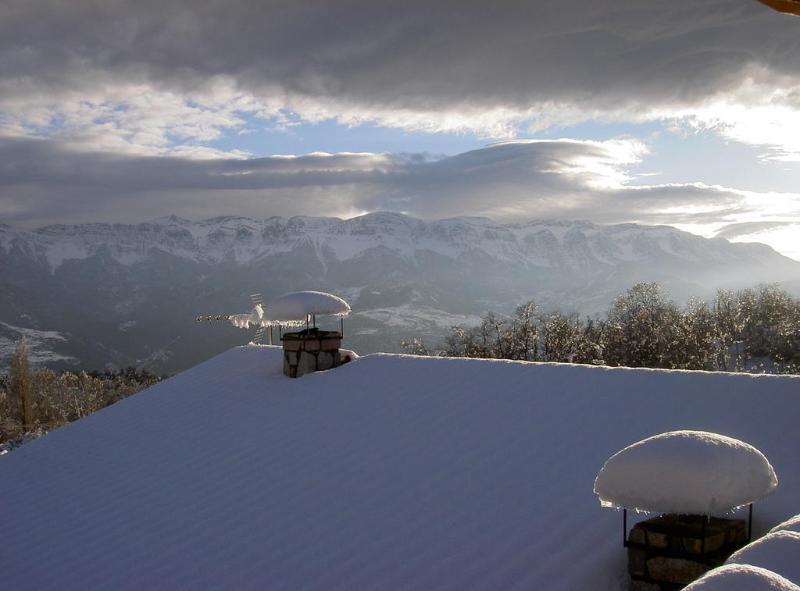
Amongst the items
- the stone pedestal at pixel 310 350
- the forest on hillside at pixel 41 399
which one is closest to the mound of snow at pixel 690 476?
the stone pedestal at pixel 310 350

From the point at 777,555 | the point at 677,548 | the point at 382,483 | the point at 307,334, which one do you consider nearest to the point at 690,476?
the point at 677,548

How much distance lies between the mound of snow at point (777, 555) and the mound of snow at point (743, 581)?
21.7 inches

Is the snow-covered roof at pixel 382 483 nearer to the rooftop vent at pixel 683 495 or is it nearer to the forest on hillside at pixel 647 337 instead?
the rooftop vent at pixel 683 495

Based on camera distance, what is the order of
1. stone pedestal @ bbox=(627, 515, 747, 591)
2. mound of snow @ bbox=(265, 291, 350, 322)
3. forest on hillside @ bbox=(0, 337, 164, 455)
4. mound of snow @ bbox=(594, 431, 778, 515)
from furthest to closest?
1. forest on hillside @ bbox=(0, 337, 164, 455)
2. mound of snow @ bbox=(265, 291, 350, 322)
3. stone pedestal @ bbox=(627, 515, 747, 591)
4. mound of snow @ bbox=(594, 431, 778, 515)

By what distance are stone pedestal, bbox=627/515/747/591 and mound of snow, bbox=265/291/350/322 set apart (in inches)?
306

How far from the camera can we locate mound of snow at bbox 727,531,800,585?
3010 mm

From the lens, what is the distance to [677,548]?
4.48m

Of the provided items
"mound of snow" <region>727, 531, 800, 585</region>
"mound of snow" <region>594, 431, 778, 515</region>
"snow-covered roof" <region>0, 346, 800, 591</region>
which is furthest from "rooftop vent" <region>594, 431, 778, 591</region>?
"mound of snow" <region>727, 531, 800, 585</region>

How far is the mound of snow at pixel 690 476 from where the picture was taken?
4.21 m

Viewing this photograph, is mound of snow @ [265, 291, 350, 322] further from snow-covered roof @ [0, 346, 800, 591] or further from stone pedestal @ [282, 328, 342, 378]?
snow-covered roof @ [0, 346, 800, 591]

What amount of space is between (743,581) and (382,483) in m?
5.04

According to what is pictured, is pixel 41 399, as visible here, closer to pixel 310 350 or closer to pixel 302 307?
pixel 302 307

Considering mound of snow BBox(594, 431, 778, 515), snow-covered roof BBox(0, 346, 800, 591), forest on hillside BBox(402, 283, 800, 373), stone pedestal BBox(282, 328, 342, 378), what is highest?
mound of snow BBox(594, 431, 778, 515)

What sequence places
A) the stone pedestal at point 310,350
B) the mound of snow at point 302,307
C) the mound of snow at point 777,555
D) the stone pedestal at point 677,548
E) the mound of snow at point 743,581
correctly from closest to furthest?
the mound of snow at point 743,581 < the mound of snow at point 777,555 < the stone pedestal at point 677,548 < the stone pedestal at point 310,350 < the mound of snow at point 302,307
